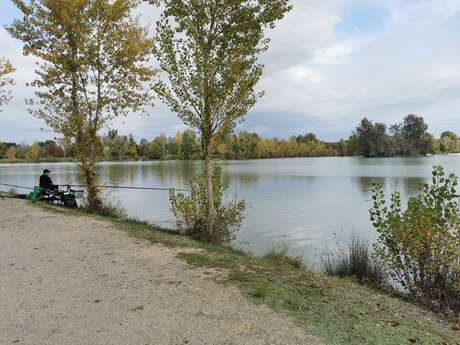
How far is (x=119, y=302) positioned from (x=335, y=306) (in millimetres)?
2668

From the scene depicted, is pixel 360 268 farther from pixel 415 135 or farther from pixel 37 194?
pixel 415 135

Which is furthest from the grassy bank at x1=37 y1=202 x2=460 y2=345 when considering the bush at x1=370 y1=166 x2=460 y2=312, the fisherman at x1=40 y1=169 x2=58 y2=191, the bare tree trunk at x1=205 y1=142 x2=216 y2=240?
the fisherman at x1=40 y1=169 x2=58 y2=191

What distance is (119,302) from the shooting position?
14.4ft

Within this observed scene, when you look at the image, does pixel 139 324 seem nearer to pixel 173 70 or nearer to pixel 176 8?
pixel 173 70

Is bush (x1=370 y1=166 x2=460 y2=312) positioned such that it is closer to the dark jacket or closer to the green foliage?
the dark jacket

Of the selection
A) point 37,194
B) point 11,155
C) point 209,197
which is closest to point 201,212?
point 209,197

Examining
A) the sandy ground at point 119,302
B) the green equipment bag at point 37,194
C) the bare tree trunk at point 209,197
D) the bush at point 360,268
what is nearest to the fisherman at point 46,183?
the green equipment bag at point 37,194

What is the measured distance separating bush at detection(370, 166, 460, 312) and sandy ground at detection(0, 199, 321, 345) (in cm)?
266

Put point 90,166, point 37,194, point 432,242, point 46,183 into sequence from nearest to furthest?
point 432,242, point 90,166, point 37,194, point 46,183

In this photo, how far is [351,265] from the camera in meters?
6.82

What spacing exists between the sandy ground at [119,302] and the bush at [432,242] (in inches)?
105

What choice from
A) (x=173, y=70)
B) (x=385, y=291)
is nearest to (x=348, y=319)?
(x=385, y=291)

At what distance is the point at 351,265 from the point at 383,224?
59.6 inches

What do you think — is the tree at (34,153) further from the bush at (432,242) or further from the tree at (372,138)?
the bush at (432,242)
